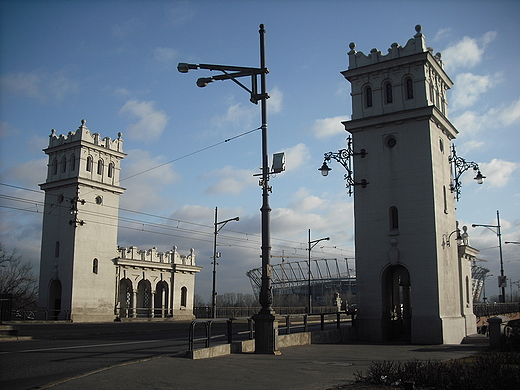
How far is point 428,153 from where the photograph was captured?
24.1 meters

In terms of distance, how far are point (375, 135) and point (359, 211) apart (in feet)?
12.8

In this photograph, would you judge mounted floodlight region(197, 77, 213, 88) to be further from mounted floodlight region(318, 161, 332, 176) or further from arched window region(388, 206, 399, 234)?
arched window region(388, 206, 399, 234)

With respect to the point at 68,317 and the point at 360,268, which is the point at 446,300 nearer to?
the point at 360,268

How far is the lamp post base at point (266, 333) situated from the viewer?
15609mm

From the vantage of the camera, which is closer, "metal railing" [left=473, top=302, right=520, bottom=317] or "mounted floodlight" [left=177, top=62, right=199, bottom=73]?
"mounted floodlight" [left=177, top=62, right=199, bottom=73]

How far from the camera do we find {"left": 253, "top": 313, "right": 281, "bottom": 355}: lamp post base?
15.6 m

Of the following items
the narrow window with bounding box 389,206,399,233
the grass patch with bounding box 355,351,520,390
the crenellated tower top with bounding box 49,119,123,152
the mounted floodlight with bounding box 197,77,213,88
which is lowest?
the grass patch with bounding box 355,351,520,390

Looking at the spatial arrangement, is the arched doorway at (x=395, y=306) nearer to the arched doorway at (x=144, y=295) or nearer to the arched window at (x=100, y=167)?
the arched window at (x=100, y=167)

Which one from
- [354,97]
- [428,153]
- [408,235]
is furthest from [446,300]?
[354,97]

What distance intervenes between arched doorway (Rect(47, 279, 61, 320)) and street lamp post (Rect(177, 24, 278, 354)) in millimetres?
36732

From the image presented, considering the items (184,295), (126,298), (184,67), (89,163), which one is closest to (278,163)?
(184,67)

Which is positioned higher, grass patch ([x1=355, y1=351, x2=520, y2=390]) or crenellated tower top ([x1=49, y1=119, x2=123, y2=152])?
crenellated tower top ([x1=49, y1=119, x2=123, y2=152])

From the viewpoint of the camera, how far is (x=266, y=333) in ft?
51.4

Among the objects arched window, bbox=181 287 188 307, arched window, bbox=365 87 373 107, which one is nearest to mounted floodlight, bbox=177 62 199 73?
arched window, bbox=365 87 373 107
